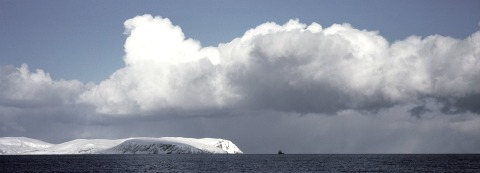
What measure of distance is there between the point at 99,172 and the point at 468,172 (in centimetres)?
12988

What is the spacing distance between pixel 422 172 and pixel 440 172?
6106 millimetres

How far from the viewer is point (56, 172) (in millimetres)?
172000

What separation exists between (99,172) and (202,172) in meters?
36.4

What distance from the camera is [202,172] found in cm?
17462

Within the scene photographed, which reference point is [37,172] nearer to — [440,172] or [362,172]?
[362,172]

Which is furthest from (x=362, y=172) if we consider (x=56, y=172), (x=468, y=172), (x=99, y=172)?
(x=56, y=172)

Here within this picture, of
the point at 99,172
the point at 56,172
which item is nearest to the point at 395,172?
the point at 99,172

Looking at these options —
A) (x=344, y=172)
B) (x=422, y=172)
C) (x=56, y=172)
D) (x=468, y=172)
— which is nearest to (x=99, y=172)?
(x=56, y=172)

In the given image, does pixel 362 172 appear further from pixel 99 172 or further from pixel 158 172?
pixel 99 172

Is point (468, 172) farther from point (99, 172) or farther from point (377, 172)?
point (99, 172)

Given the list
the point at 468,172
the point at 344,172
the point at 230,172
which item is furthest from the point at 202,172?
the point at 468,172

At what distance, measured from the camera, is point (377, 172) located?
16825 centimetres

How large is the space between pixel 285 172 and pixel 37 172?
9084 cm

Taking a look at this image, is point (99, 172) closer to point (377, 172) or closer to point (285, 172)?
point (285, 172)
